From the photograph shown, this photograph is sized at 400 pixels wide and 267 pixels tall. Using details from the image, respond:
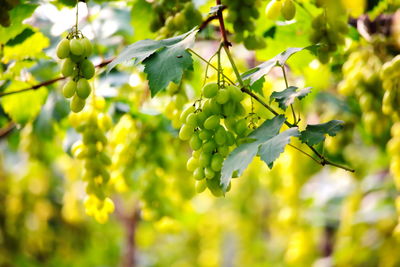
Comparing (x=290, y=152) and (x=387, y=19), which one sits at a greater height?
(x=387, y=19)

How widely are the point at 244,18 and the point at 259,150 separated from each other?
1.60 ft

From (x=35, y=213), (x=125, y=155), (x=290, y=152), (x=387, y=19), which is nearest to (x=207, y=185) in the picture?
(x=125, y=155)

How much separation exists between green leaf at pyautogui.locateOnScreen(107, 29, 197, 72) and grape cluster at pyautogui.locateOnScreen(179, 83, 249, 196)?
132 mm

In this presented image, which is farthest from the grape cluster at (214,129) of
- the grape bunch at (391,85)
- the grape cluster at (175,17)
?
the grape bunch at (391,85)

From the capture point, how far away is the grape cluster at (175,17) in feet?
3.90

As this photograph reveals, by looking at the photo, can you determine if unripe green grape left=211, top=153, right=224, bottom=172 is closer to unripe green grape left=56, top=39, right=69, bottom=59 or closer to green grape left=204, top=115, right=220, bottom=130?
green grape left=204, top=115, right=220, bottom=130

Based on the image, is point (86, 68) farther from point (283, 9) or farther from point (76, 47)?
point (283, 9)

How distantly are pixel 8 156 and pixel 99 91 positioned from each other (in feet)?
8.68

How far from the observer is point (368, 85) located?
1475mm

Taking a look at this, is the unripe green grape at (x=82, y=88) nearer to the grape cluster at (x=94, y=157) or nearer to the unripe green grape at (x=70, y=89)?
the unripe green grape at (x=70, y=89)

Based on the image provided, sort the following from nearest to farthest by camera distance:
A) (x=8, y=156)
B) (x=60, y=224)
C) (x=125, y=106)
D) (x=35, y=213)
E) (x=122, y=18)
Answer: (x=125, y=106), (x=122, y=18), (x=35, y=213), (x=60, y=224), (x=8, y=156)

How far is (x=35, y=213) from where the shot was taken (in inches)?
129

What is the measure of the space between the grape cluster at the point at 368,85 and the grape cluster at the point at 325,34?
0.32 metres

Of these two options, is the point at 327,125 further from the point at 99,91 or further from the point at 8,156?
the point at 8,156
